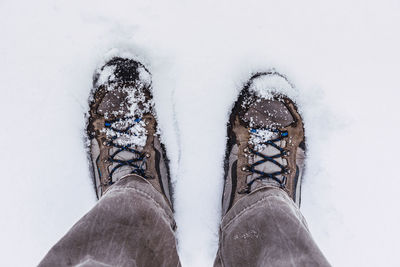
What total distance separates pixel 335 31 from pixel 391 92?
0.28 metres

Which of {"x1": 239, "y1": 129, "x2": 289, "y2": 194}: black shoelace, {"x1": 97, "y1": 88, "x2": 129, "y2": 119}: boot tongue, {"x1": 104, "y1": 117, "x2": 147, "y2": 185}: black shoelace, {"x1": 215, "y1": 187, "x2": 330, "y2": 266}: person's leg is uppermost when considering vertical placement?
{"x1": 97, "y1": 88, "x2": 129, "y2": 119}: boot tongue

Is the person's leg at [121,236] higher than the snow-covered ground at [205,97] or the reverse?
the reverse

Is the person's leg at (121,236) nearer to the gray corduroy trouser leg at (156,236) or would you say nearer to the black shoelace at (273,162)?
the gray corduroy trouser leg at (156,236)

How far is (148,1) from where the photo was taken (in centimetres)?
95

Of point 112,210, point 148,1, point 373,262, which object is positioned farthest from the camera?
point 373,262

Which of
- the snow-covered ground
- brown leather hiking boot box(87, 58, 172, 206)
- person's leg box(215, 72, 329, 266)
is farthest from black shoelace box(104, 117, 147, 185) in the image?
person's leg box(215, 72, 329, 266)

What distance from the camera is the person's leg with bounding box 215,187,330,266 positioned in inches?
25.2

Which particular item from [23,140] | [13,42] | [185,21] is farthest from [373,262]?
[13,42]

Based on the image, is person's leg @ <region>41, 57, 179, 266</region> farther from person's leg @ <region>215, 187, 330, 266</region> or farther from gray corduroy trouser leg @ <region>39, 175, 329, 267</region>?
person's leg @ <region>215, 187, 330, 266</region>

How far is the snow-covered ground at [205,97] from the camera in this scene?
3.13 feet

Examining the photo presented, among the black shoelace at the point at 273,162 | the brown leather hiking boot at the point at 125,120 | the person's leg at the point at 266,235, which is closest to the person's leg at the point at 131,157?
the brown leather hiking boot at the point at 125,120

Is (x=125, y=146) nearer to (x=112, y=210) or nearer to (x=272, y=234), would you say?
(x=112, y=210)

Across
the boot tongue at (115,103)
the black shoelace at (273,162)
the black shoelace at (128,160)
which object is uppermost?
the boot tongue at (115,103)

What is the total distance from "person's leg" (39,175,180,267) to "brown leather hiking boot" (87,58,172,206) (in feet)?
0.54
